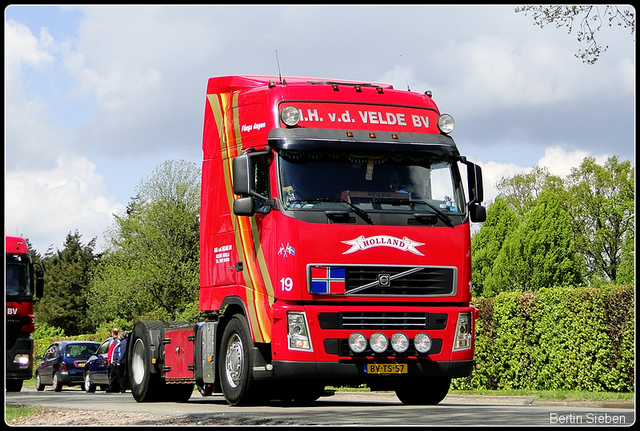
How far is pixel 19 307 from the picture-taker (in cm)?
2439

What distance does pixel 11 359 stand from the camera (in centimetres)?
2444

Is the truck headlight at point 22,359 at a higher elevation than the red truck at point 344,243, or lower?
A: lower

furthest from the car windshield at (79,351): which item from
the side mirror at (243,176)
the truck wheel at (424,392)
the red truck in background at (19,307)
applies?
the side mirror at (243,176)

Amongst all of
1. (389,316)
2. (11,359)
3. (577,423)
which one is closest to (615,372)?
(389,316)

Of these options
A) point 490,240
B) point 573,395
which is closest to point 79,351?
point 573,395

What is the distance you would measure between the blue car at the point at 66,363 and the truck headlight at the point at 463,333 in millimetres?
19946

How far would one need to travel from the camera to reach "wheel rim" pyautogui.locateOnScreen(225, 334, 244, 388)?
13438 mm

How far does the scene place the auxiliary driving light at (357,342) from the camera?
41.3 ft

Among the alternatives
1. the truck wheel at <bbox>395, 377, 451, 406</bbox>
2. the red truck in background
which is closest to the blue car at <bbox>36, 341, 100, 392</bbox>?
the red truck in background

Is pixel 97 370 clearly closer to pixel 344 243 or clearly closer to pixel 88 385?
pixel 88 385

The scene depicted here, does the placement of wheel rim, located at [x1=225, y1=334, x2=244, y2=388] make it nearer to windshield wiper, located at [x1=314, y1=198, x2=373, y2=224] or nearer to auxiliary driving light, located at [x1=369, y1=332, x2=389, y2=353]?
auxiliary driving light, located at [x1=369, y1=332, x2=389, y2=353]

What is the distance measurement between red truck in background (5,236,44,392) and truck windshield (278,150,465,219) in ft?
44.0

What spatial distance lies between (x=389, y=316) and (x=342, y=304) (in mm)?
649

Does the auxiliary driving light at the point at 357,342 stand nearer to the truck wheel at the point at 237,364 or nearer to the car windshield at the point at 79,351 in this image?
the truck wheel at the point at 237,364
